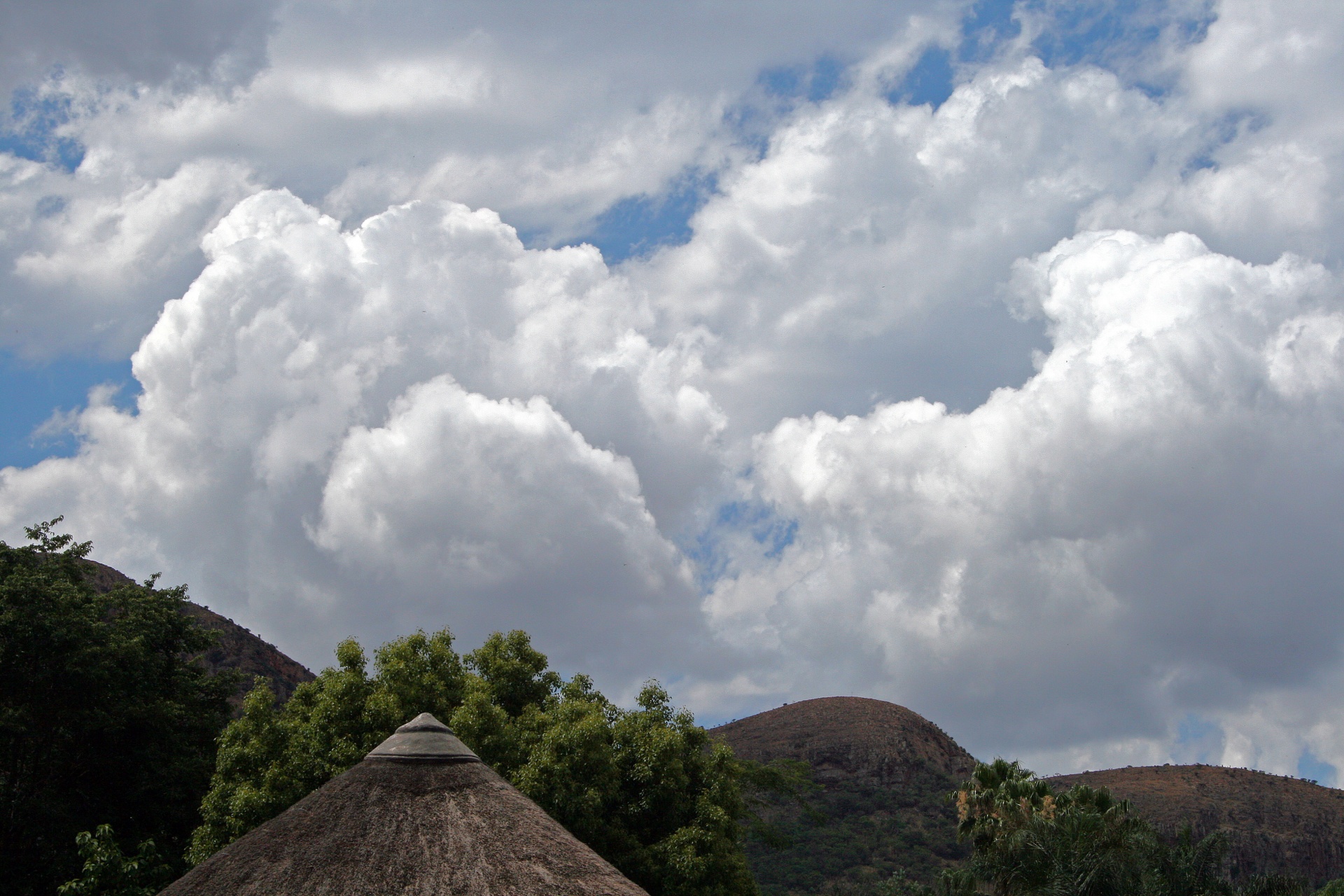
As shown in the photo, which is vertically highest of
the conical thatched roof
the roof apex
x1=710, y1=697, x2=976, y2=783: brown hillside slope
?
x1=710, y1=697, x2=976, y2=783: brown hillside slope

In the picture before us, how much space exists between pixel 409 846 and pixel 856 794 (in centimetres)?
6301

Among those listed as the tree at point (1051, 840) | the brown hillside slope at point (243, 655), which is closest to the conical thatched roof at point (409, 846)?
the tree at point (1051, 840)

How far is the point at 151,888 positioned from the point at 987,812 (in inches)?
788

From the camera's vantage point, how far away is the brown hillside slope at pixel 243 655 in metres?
47.7

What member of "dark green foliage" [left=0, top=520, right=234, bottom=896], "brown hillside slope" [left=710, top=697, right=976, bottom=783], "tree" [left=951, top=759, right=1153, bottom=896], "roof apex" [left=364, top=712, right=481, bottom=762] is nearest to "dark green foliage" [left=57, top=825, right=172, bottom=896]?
"dark green foliage" [left=0, top=520, right=234, bottom=896]

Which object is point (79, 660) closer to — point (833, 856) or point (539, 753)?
point (539, 753)

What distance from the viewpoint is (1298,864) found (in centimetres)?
5412

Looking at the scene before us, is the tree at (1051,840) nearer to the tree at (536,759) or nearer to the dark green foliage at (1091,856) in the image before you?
the dark green foliage at (1091,856)

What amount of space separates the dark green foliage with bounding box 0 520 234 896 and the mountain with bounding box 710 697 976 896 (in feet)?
62.9

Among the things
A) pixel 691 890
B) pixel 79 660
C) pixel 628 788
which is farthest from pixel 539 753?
pixel 79 660

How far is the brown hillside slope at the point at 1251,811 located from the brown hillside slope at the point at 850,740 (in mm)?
11391

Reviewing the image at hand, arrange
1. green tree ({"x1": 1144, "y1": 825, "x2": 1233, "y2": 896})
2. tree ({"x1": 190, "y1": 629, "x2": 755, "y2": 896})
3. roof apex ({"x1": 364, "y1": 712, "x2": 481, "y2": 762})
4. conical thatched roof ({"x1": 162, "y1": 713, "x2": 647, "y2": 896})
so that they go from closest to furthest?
conical thatched roof ({"x1": 162, "y1": 713, "x2": 647, "y2": 896}) → roof apex ({"x1": 364, "y1": 712, "x2": 481, "y2": 762}) → tree ({"x1": 190, "y1": 629, "x2": 755, "y2": 896}) → green tree ({"x1": 1144, "y1": 825, "x2": 1233, "y2": 896})

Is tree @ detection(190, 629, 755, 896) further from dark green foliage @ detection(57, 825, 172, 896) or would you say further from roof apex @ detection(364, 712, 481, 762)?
roof apex @ detection(364, 712, 481, 762)

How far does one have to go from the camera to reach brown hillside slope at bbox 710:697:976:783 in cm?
7525
